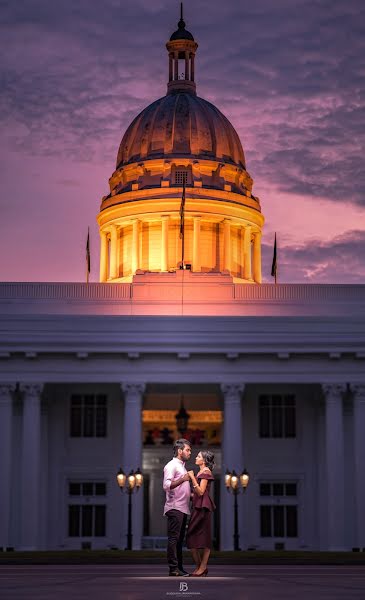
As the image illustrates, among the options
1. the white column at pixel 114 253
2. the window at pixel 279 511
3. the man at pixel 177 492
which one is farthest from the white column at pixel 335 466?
the man at pixel 177 492

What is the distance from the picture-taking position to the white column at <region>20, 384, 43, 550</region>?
58031 millimetres

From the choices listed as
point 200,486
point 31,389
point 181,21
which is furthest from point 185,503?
point 181,21

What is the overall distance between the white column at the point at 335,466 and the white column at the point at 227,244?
1961 cm

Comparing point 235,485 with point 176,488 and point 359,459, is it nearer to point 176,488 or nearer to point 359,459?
point 359,459

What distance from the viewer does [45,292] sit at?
2665 inches

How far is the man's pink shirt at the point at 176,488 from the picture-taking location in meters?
21.3

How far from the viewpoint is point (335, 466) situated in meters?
58.8

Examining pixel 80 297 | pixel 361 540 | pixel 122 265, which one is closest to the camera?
pixel 361 540

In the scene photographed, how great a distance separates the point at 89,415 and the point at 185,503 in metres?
42.0

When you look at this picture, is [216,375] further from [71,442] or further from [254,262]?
[254,262]

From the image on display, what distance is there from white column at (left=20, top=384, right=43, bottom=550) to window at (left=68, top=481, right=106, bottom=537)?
3.23 metres

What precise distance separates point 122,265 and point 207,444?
1839cm

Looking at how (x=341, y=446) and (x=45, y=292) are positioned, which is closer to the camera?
(x=341, y=446)

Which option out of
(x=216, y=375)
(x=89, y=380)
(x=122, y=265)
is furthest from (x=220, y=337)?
(x=122, y=265)
